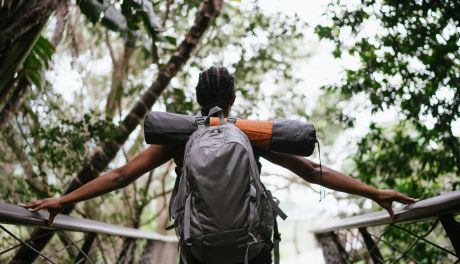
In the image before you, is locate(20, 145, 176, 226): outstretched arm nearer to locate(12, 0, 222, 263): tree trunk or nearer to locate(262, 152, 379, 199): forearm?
locate(262, 152, 379, 199): forearm

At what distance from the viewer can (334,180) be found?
57.1 inches

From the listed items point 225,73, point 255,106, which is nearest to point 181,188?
point 225,73

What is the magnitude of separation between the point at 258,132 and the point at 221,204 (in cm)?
35

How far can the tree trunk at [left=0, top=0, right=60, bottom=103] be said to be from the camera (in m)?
1.73

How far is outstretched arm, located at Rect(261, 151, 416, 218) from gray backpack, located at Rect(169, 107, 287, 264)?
289 mm

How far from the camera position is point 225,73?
140cm

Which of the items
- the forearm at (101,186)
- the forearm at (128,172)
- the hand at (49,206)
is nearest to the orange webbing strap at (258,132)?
the forearm at (128,172)

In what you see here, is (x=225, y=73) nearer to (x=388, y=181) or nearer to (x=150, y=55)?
(x=150, y=55)

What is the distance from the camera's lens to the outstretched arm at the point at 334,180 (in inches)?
55.7

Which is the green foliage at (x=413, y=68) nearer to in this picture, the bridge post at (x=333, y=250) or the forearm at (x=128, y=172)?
the bridge post at (x=333, y=250)

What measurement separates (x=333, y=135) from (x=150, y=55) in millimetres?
4898

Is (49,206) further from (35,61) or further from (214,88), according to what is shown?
(35,61)

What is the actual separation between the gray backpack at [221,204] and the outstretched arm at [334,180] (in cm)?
29

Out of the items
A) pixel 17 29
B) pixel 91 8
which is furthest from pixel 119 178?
pixel 91 8
